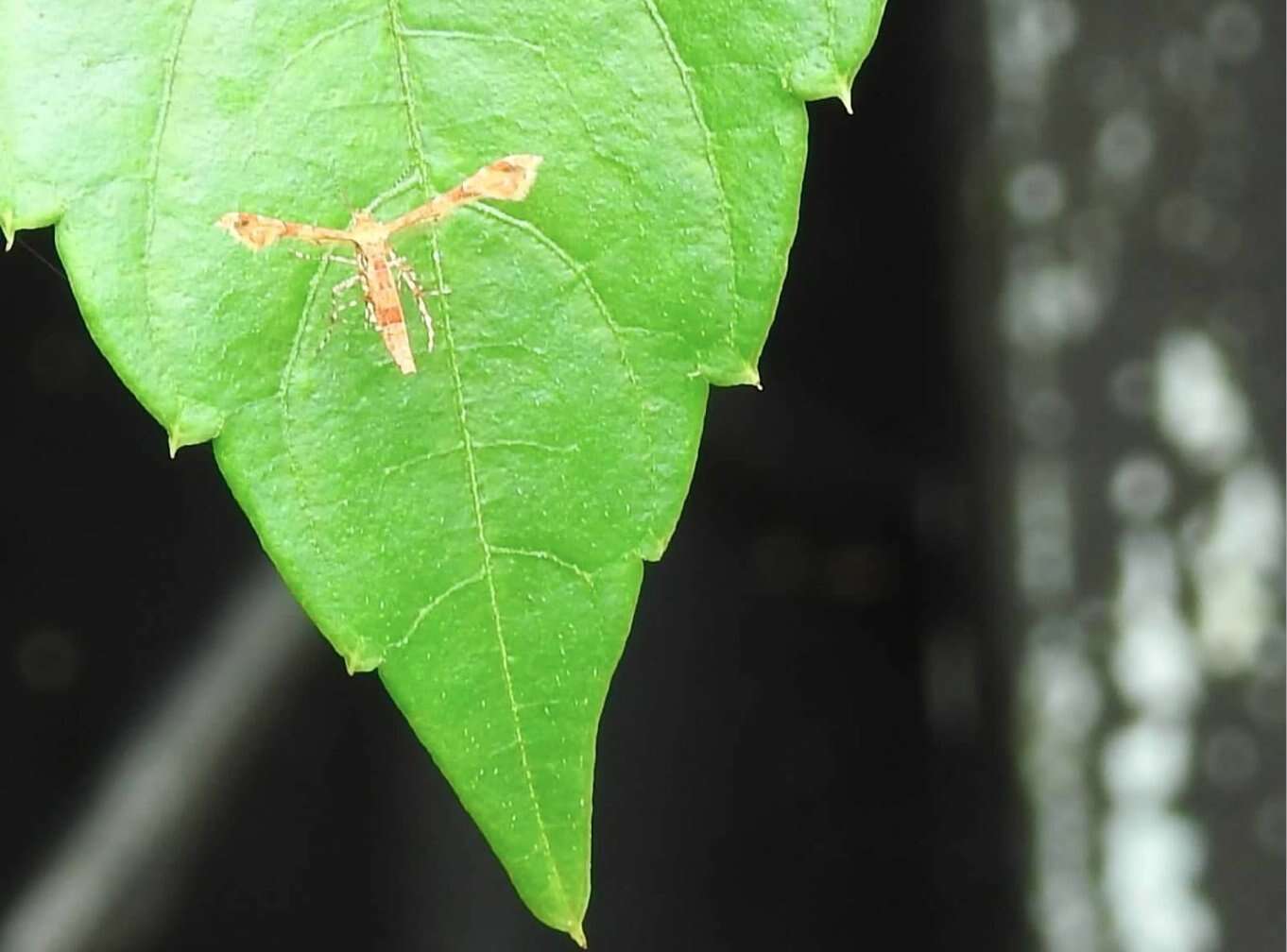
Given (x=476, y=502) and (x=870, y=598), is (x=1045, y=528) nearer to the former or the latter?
(x=870, y=598)

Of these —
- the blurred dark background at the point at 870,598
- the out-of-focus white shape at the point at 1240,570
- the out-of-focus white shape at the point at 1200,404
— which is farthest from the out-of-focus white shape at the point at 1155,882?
the out-of-focus white shape at the point at 1200,404

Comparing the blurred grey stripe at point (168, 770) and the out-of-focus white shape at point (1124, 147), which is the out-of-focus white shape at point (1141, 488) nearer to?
the out-of-focus white shape at point (1124, 147)

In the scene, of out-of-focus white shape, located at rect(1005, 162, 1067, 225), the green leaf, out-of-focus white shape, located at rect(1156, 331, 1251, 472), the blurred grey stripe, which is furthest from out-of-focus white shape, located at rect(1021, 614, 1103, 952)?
the green leaf

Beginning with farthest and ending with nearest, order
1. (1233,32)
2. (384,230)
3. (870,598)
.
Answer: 1. (870,598)
2. (1233,32)
3. (384,230)

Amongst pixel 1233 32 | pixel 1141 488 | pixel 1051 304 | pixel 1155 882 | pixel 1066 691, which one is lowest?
pixel 1155 882

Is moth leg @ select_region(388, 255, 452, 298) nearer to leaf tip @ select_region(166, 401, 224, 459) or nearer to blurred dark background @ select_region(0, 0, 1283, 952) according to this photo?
leaf tip @ select_region(166, 401, 224, 459)

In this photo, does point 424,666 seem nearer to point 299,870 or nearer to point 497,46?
point 497,46

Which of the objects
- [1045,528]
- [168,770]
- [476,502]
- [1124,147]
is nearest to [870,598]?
[1045,528]
